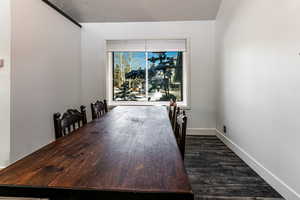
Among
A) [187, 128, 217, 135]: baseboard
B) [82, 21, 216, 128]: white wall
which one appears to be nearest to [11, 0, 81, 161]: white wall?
[82, 21, 216, 128]: white wall

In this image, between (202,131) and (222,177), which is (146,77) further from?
(222,177)

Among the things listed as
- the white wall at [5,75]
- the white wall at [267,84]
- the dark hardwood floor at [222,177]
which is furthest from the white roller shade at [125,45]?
the dark hardwood floor at [222,177]

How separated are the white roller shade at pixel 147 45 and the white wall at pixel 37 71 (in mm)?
982

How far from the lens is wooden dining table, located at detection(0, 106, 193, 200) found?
635 mm

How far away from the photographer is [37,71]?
9.05 ft

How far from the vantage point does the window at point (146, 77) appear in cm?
449

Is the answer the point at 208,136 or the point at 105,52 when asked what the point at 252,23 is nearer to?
the point at 208,136

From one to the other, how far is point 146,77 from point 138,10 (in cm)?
145

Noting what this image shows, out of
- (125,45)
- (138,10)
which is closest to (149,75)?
(125,45)

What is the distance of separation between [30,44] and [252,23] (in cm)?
296

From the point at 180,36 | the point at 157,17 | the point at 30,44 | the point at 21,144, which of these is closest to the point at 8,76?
the point at 30,44

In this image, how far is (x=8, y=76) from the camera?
7.45 feet

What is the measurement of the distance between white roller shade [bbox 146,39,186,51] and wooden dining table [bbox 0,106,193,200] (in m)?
3.40

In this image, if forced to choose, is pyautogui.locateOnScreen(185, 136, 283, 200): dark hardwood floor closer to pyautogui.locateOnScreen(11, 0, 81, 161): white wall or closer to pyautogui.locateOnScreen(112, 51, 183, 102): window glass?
pyautogui.locateOnScreen(112, 51, 183, 102): window glass
